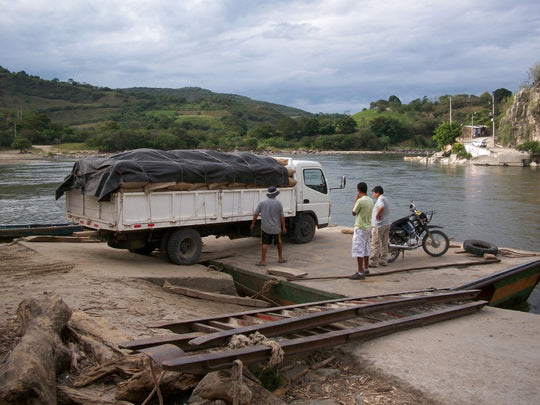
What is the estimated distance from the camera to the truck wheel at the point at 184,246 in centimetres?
977

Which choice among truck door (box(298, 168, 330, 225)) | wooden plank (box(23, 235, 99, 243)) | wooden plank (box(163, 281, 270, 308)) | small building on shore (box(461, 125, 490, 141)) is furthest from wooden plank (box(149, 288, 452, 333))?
small building on shore (box(461, 125, 490, 141))

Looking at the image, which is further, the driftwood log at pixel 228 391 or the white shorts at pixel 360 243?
the white shorts at pixel 360 243

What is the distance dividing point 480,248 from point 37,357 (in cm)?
961

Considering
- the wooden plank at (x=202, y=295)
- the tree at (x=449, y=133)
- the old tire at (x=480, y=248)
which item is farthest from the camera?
the tree at (x=449, y=133)

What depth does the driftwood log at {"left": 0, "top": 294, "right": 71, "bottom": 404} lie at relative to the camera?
10.5 feet

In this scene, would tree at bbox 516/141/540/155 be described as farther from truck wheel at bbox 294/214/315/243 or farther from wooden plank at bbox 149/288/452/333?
wooden plank at bbox 149/288/452/333

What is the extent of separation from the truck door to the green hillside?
73.0 meters

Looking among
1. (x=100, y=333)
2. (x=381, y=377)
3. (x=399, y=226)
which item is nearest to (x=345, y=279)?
(x=399, y=226)

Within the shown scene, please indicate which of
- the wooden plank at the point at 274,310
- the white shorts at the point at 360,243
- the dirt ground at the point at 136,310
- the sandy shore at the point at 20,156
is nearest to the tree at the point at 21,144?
the sandy shore at the point at 20,156

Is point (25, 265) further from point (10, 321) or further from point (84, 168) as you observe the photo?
point (10, 321)

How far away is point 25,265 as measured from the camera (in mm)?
8609

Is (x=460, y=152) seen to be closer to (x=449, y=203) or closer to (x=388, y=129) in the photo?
(x=449, y=203)

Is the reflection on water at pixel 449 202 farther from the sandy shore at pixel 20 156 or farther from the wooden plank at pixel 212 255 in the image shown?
the sandy shore at pixel 20 156

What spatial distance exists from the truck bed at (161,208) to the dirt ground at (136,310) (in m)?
1.07
